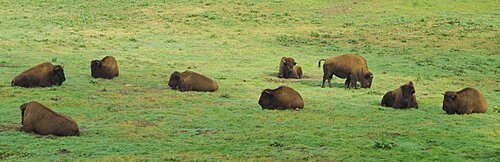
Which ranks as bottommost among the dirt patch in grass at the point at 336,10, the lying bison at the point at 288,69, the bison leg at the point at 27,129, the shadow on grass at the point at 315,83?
the shadow on grass at the point at 315,83

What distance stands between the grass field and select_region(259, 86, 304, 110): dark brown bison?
448mm

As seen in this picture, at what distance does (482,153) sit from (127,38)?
27650 mm

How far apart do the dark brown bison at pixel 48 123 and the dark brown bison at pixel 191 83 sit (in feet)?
Result: 24.4

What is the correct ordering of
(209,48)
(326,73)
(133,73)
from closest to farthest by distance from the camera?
1. (326,73)
2. (133,73)
3. (209,48)

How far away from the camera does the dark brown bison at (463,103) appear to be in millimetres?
18625

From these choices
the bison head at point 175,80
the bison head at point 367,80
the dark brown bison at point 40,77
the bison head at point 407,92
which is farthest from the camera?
the bison head at point 367,80

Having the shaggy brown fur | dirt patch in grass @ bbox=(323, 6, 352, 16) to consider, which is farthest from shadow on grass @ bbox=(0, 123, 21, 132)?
dirt patch in grass @ bbox=(323, 6, 352, 16)

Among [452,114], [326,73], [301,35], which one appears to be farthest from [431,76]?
[301,35]

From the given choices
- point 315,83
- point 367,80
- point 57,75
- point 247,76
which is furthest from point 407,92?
point 57,75

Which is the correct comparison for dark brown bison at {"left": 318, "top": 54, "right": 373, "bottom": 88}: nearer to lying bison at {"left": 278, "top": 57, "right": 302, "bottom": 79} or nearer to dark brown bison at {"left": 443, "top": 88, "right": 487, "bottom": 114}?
lying bison at {"left": 278, "top": 57, "right": 302, "bottom": 79}

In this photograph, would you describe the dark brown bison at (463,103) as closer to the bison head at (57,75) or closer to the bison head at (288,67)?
the bison head at (288,67)

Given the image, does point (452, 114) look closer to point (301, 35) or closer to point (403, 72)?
point (403, 72)

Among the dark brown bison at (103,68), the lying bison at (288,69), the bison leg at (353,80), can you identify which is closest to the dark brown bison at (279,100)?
the bison leg at (353,80)

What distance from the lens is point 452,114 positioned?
18.6 m
